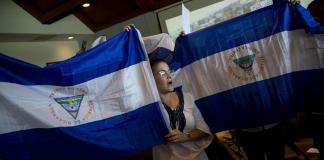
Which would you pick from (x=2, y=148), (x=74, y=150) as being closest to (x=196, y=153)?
(x=74, y=150)

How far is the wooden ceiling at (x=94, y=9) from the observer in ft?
13.7

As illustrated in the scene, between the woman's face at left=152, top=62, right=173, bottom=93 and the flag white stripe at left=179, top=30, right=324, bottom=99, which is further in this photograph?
the woman's face at left=152, top=62, right=173, bottom=93

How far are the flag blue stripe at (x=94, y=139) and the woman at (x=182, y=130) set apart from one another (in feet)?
0.23

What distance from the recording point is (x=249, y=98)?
210 centimetres

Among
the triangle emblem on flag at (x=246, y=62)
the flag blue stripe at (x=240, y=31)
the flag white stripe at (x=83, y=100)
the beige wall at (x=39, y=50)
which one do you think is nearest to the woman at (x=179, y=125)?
the flag white stripe at (x=83, y=100)

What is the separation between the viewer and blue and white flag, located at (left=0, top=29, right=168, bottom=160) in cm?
189

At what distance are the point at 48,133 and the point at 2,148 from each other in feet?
0.88

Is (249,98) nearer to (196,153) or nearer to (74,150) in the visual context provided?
(196,153)

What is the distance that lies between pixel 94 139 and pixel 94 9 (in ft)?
11.3

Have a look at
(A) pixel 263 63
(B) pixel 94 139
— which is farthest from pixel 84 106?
(A) pixel 263 63

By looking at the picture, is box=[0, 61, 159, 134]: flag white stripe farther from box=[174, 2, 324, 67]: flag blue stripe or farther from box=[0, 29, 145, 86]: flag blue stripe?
box=[174, 2, 324, 67]: flag blue stripe

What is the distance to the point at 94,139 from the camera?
6.60 feet

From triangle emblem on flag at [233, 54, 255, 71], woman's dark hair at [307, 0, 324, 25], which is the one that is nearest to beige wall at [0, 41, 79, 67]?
triangle emblem on flag at [233, 54, 255, 71]

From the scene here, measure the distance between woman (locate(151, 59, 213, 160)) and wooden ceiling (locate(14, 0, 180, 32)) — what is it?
264 centimetres
